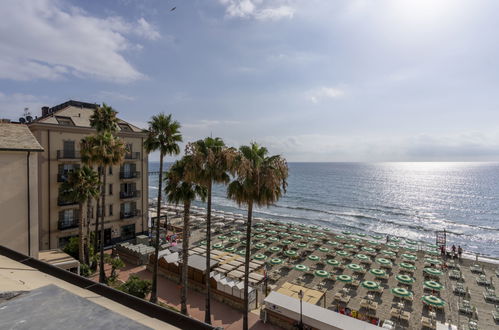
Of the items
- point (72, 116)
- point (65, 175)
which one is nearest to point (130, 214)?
point (65, 175)

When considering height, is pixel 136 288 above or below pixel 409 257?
above

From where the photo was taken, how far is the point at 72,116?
3159 cm

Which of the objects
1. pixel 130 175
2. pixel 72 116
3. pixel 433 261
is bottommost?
pixel 433 261

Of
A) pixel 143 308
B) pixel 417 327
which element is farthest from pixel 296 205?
pixel 143 308

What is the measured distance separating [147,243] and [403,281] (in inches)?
1196

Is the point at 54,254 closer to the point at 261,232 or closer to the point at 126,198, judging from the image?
the point at 126,198

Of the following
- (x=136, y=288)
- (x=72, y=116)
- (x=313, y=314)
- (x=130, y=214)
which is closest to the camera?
(x=313, y=314)

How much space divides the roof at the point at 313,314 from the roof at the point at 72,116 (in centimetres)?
2631

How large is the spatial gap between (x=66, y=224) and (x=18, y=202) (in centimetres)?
1543

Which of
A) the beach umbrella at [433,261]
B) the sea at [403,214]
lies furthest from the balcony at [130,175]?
the sea at [403,214]

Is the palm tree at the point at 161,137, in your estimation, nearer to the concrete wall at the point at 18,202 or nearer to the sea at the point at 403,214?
the concrete wall at the point at 18,202

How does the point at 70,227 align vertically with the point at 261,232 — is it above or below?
above

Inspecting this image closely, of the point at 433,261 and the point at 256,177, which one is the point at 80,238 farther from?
the point at 433,261

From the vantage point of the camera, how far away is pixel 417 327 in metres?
21.0
